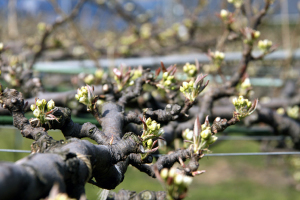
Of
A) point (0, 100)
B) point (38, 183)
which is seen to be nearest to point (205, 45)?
point (0, 100)

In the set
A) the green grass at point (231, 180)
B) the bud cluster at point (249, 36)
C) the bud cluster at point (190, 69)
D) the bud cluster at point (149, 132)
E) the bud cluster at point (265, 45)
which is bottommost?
the green grass at point (231, 180)

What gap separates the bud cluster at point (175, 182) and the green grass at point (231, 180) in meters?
2.58

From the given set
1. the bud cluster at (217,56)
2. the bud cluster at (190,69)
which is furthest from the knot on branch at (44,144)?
the bud cluster at (217,56)

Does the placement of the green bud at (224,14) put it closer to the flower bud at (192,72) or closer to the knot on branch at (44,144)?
the flower bud at (192,72)

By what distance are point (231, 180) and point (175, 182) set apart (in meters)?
3.95

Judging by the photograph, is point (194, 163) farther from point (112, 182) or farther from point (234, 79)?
point (234, 79)

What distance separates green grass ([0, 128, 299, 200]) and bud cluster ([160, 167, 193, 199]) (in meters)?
2.58

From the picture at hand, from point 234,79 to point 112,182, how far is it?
0.97 m

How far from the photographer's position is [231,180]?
4.18 m

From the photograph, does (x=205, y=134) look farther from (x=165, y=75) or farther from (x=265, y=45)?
(x=265, y=45)

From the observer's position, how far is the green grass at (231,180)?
11.6 ft

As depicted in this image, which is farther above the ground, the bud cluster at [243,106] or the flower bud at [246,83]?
the bud cluster at [243,106]

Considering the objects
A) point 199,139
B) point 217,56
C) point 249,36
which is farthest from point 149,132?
point 249,36

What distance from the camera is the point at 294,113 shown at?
1.85m
